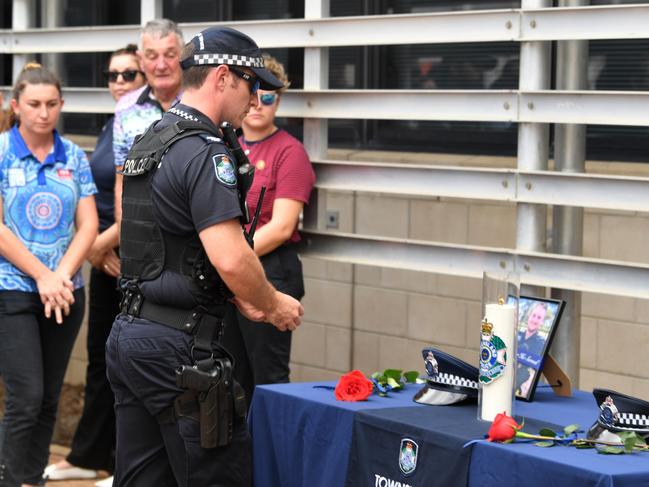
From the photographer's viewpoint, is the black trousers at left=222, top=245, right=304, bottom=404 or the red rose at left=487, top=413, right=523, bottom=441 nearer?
the red rose at left=487, top=413, right=523, bottom=441

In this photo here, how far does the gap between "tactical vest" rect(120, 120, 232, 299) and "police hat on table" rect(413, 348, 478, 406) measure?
2.23 ft

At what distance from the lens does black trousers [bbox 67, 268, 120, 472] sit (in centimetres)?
585

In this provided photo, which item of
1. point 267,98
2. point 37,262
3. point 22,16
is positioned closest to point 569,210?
point 267,98

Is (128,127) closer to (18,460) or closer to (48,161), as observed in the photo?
(48,161)

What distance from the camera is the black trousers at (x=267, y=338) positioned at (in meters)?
4.98

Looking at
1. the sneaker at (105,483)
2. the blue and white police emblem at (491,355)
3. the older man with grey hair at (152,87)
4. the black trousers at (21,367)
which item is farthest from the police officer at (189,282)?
the sneaker at (105,483)

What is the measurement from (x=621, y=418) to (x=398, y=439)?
2.07 feet

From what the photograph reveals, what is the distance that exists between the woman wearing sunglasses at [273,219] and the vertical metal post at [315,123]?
220mm

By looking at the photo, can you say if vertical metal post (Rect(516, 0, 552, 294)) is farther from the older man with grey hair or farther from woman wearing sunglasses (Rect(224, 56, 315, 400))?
the older man with grey hair

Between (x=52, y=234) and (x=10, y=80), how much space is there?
11.9 feet

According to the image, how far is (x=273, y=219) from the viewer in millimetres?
4938

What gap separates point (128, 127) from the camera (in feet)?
17.3

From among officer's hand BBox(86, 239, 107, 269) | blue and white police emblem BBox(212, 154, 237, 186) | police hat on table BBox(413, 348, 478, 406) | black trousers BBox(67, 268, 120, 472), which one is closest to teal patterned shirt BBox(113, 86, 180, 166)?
officer's hand BBox(86, 239, 107, 269)

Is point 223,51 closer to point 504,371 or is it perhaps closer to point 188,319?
point 188,319
